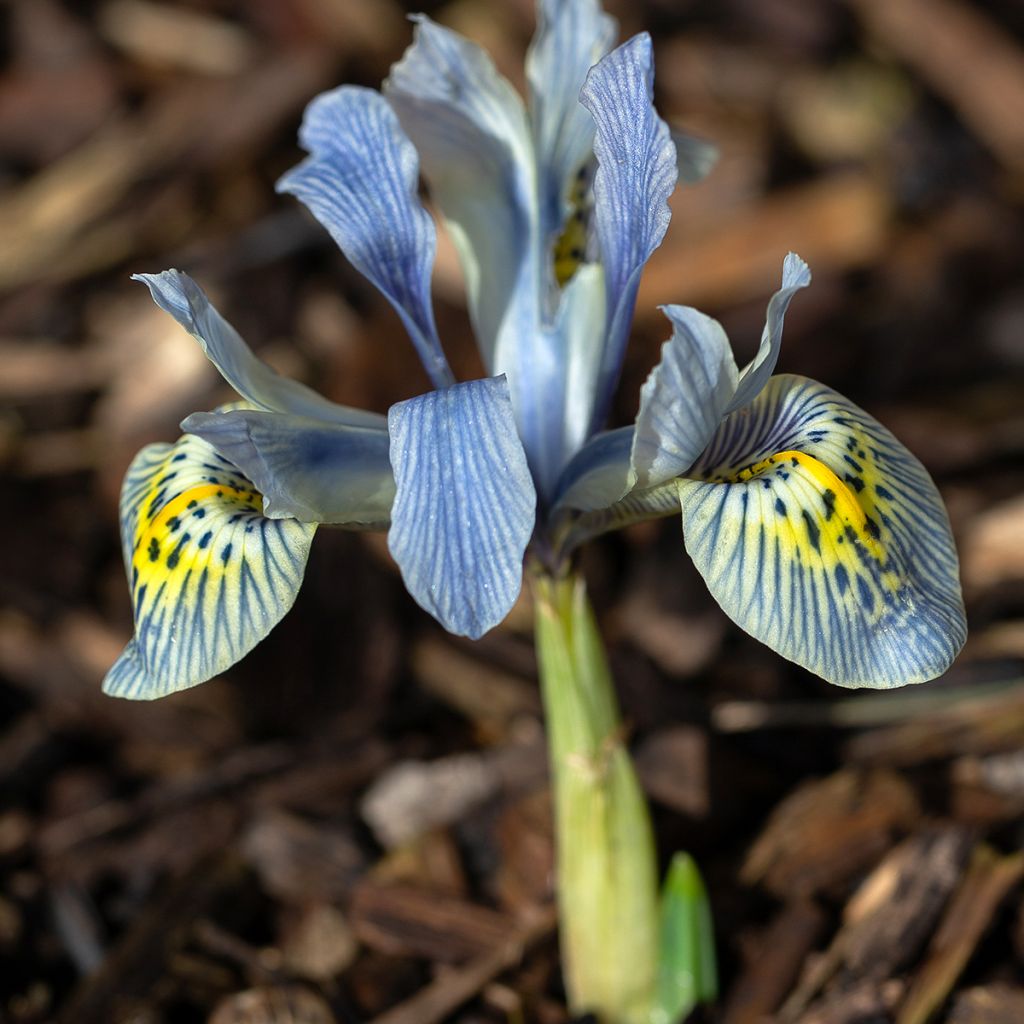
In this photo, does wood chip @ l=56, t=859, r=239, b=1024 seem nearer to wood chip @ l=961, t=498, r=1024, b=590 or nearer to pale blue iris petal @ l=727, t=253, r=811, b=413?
pale blue iris petal @ l=727, t=253, r=811, b=413

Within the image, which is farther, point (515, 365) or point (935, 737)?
point (935, 737)

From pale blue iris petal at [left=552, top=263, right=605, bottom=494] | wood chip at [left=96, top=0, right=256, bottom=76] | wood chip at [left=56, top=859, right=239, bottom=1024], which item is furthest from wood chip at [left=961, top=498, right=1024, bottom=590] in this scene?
wood chip at [left=96, top=0, right=256, bottom=76]

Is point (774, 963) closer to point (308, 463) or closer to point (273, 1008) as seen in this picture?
point (273, 1008)

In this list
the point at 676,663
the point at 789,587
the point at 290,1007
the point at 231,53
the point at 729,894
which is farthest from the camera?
the point at 231,53

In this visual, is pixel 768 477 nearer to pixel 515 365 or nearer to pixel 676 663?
pixel 515 365

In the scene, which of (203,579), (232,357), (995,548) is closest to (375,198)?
(232,357)

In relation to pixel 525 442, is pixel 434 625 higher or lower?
lower

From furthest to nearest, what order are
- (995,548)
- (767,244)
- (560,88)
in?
(767,244) < (995,548) < (560,88)

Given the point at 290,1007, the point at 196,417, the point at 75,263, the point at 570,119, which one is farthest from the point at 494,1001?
the point at 75,263
